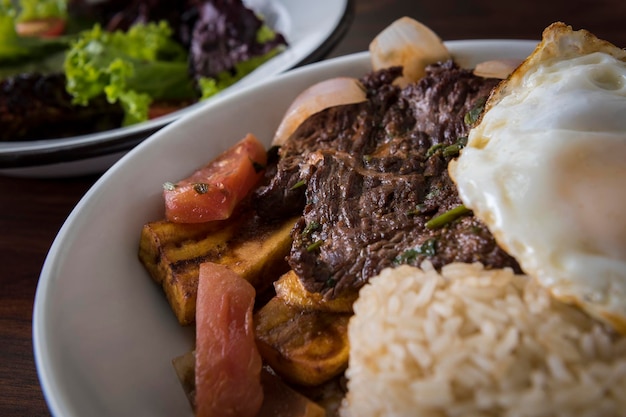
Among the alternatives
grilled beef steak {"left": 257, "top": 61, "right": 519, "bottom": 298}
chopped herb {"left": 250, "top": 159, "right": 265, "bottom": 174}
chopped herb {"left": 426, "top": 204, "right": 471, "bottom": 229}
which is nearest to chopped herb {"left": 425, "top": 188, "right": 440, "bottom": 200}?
grilled beef steak {"left": 257, "top": 61, "right": 519, "bottom": 298}

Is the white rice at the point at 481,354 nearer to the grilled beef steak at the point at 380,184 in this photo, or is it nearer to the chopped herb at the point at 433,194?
the grilled beef steak at the point at 380,184

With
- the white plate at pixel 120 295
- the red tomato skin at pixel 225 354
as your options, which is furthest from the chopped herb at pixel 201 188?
the red tomato skin at pixel 225 354

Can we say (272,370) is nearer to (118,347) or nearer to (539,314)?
(118,347)

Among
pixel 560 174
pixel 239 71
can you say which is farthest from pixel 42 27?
pixel 560 174

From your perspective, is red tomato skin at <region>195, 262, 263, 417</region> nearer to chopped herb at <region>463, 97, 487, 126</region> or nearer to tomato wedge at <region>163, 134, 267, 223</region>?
tomato wedge at <region>163, 134, 267, 223</region>

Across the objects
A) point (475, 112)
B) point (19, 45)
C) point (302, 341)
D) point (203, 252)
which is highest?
point (475, 112)

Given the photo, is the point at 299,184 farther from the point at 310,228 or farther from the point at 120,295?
the point at 120,295
